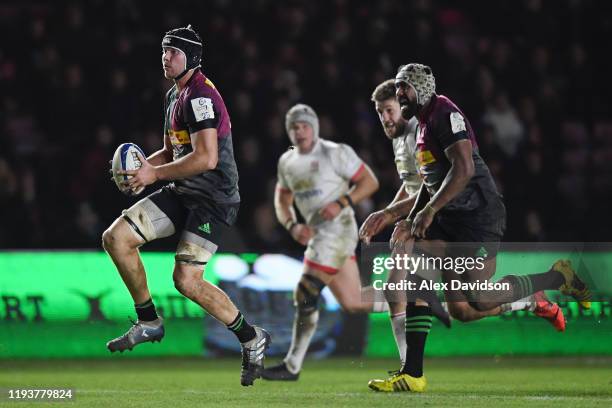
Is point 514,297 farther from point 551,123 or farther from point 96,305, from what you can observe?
point 551,123

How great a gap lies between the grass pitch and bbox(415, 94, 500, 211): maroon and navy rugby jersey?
1390mm

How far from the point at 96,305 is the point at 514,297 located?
15.5 ft

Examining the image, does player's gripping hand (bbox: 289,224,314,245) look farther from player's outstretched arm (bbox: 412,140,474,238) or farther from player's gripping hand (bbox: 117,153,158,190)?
player's gripping hand (bbox: 117,153,158,190)

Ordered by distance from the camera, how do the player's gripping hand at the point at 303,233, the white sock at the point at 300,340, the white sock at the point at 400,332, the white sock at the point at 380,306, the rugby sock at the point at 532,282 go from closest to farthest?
the rugby sock at the point at 532,282, the white sock at the point at 400,332, the white sock at the point at 300,340, the player's gripping hand at the point at 303,233, the white sock at the point at 380,306

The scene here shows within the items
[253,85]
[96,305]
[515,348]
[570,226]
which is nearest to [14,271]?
[96,305]

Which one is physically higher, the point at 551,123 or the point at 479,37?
the point at 479,37

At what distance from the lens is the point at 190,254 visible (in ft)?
26.8

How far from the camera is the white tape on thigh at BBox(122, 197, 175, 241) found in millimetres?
8172

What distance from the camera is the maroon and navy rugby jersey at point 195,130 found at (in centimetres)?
816

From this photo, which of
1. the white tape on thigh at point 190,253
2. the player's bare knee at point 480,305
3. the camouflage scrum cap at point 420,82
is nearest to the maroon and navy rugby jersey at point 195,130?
the white tape on thigh at point 190,253

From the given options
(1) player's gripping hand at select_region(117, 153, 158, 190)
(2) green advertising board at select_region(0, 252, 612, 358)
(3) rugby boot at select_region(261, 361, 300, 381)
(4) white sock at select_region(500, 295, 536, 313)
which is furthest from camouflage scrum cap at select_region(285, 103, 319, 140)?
(1) player's gripping hand at select_region(117, 153, 158, 190)

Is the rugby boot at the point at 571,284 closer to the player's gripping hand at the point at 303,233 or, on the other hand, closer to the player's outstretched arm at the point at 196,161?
the player's gripping hand at the point at 303,233

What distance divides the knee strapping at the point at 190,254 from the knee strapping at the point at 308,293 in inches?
94.2

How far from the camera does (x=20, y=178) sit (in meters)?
13.6
